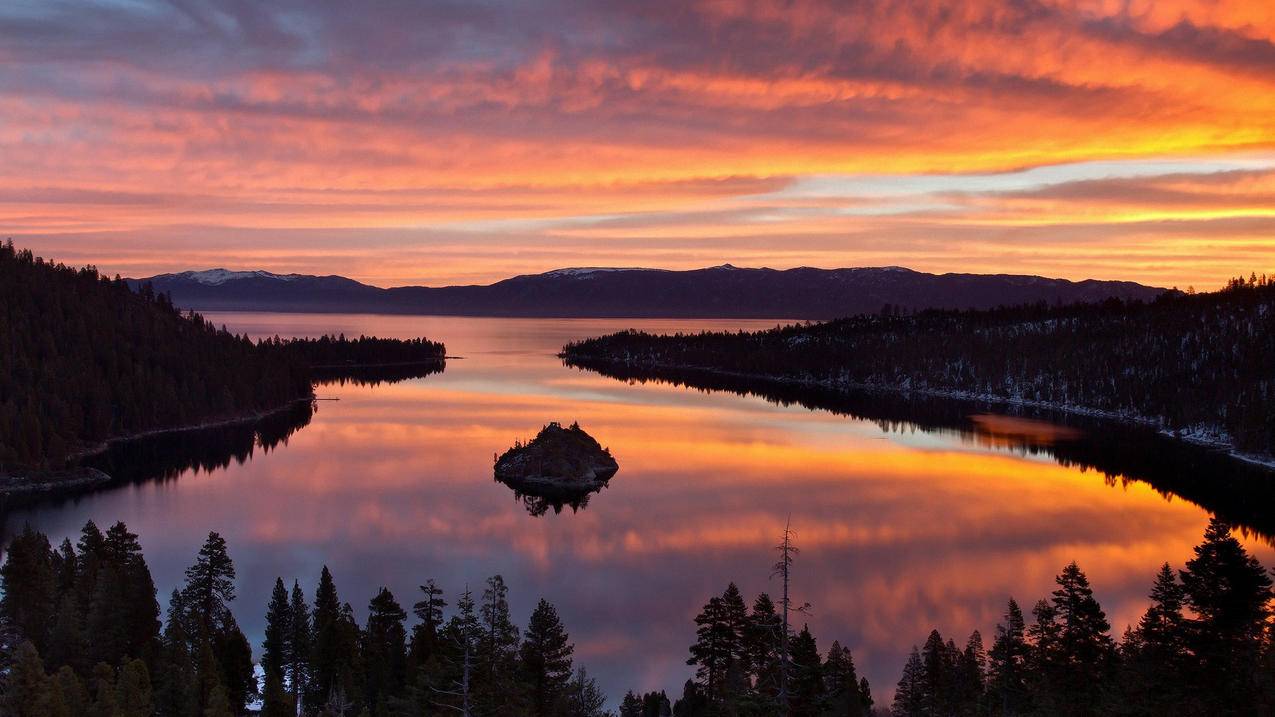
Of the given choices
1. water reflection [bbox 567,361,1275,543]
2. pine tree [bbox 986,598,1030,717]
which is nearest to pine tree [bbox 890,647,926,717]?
pine tree [bbox 986,598,1030,717]

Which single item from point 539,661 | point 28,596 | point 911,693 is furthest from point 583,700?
point 28,596

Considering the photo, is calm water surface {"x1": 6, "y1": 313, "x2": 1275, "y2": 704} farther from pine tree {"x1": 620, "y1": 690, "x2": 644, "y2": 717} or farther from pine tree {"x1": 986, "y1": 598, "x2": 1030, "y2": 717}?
pine tree {"x1": 986, "y1": 598, "x2": 1030, "y2": 717}

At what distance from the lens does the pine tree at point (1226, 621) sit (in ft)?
85.5

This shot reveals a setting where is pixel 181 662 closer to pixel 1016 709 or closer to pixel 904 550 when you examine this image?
pixel 1016 709

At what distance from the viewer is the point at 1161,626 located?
2927 cm

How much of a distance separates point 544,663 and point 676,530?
120 ft

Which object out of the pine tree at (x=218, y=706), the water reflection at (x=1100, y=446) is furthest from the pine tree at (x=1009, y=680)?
the water reflection at (x=1100, y=446)

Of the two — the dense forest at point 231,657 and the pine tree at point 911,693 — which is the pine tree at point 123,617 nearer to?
the dense forest at point 231,657

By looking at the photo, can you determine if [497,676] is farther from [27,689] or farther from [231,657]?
[27,689]

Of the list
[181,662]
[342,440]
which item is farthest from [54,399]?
[181,662]

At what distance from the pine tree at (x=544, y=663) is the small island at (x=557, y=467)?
46841mm

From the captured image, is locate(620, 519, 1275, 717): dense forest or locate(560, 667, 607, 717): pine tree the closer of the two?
locate(620, 519, 1275, 717): dense forest

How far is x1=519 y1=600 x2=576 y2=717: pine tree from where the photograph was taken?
3459 cm

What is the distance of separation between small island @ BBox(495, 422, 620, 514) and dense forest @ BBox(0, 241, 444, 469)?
51.7m
